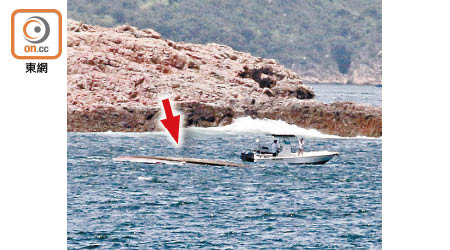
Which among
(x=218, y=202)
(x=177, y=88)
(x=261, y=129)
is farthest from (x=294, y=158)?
(x=177, y=88)

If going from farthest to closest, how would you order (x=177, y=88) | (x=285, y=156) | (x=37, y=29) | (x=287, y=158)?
(x=177, y=88)
(x=285, y=156)
(x=287, y=158)
(x=37, y=29)

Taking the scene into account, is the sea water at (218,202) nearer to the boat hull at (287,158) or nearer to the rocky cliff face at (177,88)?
the boat hull at (287,158)

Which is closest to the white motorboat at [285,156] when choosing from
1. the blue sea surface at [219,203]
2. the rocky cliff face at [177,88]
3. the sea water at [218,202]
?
the sea water at [218,202]

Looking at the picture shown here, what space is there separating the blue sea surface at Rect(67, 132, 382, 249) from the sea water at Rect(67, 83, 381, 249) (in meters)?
0.05

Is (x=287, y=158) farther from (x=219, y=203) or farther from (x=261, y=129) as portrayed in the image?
(x=261, y=129)

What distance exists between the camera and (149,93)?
357 feet

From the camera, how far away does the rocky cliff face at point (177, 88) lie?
328ft

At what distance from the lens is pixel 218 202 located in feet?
170

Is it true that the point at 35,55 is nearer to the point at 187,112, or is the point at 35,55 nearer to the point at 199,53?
the point at 187,112

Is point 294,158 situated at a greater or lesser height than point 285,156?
lesser

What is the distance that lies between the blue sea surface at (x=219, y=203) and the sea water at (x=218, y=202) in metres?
0.05

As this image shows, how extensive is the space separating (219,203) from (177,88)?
59262mm

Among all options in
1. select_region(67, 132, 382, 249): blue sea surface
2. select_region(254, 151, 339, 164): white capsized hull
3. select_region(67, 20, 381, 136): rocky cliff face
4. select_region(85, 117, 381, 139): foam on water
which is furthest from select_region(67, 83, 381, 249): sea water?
select_region(67, 20, 381, 136): rocky cliff face

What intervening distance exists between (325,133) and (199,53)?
3102 cm
